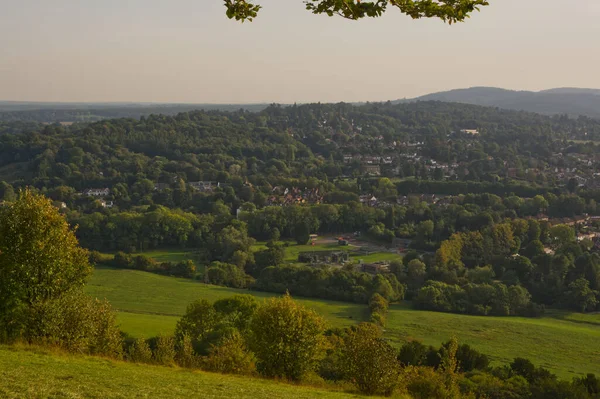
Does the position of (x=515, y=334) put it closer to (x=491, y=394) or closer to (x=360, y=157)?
(x=491, y=394)

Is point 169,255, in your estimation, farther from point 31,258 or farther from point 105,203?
point 31,258

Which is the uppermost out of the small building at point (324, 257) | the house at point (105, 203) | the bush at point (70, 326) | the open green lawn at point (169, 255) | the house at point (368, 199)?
the bush at point (70, 326)

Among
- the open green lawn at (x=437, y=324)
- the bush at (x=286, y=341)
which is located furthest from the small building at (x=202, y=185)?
the bush at (x=286, y=341)

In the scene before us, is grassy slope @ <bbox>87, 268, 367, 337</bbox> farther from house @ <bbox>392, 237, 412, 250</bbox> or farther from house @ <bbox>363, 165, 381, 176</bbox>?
house @ <bbox>363, 165, 381, 176</bbox>

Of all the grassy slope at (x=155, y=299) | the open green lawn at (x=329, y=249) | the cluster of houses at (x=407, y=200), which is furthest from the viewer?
the cluster of houses at (x=407, y=200)

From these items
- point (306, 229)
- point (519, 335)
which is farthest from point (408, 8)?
point (306, 229)

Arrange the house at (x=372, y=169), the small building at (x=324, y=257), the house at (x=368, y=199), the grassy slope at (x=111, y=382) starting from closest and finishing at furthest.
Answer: the grassy slope at (x=111, y=382) → the small building at (x=324, y=257) → the house at (x=368, y=199) → the house at (x=372, y=169)

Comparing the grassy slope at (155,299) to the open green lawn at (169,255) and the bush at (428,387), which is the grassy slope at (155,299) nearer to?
the open green lawn at (169,255)
